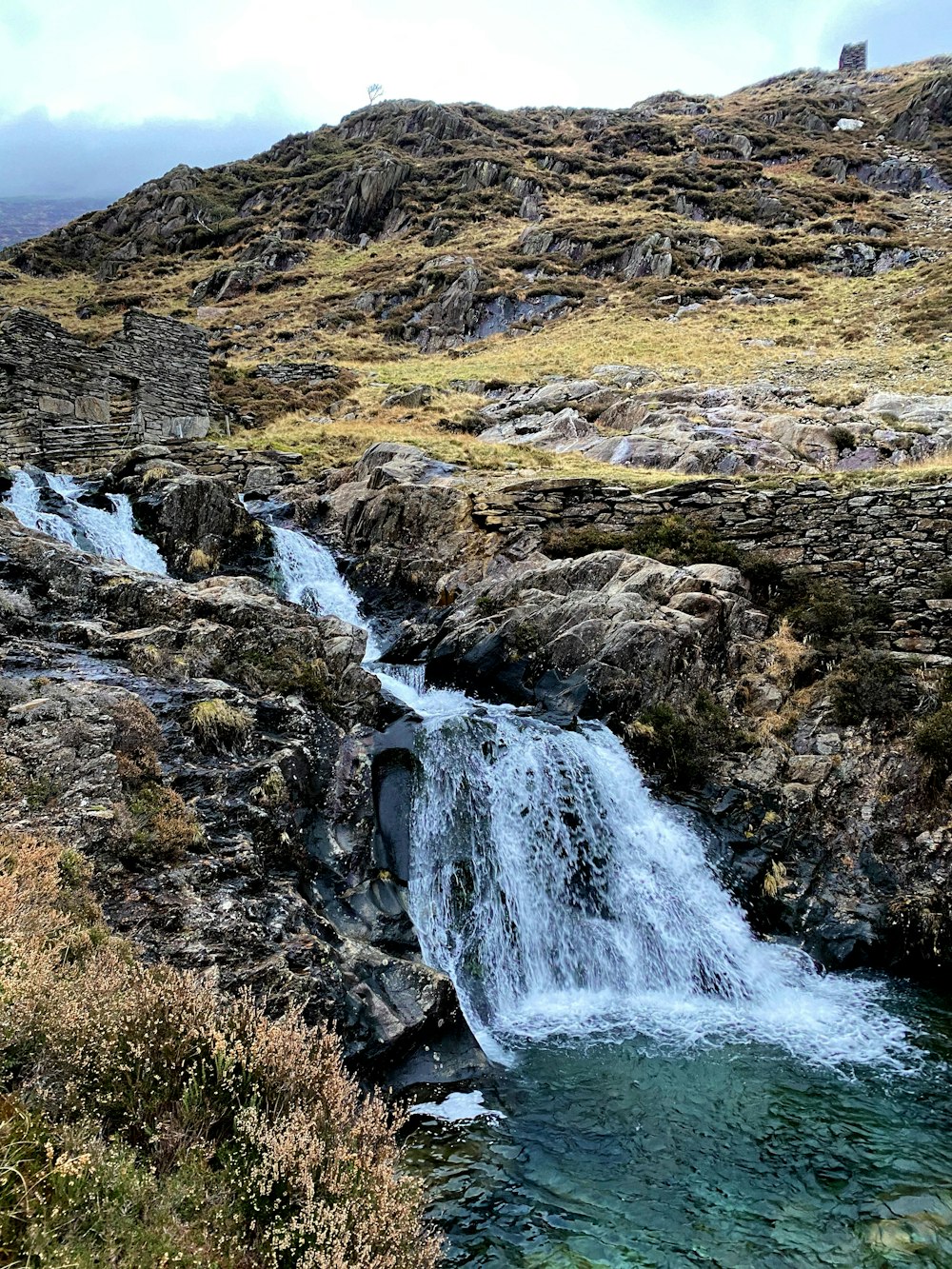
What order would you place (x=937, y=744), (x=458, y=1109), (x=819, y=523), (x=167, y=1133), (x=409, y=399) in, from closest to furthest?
(x=167, y=1133) < (x=458, y=1109) < (x=937, y=744) < (x=819, y=523) < (x=409, y=399)

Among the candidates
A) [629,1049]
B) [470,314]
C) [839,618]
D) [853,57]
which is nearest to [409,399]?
[470,314]

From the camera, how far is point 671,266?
4994cm

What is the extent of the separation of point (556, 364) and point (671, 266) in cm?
1973

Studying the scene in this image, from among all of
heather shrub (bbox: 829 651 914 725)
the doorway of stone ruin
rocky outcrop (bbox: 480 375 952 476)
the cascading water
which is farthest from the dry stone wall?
the doorway of stone ruin

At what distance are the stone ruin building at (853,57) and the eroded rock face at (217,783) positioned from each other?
14972 centimetres

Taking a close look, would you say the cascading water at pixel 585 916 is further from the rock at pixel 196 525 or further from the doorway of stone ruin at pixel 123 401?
the doorway of stone ruin at pixel 123 401

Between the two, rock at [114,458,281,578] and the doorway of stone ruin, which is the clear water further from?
the doorway of stone ruin

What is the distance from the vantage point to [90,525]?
17.3 metres

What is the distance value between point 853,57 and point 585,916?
510 ft

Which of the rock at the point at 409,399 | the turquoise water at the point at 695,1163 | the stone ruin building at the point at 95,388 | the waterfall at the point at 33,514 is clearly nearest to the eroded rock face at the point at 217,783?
the turquoise water at the point at 695,1163

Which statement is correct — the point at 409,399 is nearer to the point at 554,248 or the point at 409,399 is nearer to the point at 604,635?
the point at 604,635

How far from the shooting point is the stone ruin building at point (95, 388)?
22859mm

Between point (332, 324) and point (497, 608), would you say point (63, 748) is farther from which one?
point (332, 324)

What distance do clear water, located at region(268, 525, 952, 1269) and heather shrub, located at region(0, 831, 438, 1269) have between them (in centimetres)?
210
